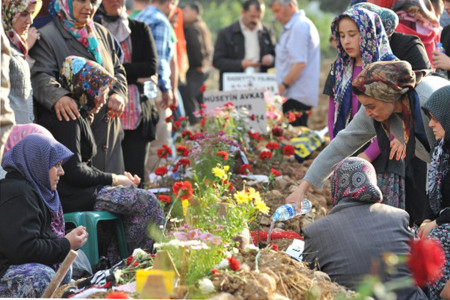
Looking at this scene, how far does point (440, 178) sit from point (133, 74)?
3.30m

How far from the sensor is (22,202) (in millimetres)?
4602

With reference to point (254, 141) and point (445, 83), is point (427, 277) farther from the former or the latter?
point (254, 141)

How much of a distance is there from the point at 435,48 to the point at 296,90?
292cm

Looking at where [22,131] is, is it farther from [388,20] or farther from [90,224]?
[388,20]

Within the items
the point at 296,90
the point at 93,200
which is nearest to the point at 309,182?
the point at 93,200

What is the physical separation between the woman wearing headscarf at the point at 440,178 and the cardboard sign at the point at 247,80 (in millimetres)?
5465

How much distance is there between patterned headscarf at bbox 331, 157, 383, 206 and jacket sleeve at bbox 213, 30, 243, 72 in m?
6.89

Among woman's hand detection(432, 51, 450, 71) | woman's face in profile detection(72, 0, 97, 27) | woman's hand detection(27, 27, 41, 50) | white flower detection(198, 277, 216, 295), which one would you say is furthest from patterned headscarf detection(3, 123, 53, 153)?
woman's hand detection(432, 51, 450, 71)

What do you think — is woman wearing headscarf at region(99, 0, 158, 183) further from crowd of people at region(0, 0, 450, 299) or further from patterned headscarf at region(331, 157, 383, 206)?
patterned headscarf at region(331, 157, 383, 206)

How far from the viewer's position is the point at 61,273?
399cm

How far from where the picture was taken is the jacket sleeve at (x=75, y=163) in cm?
562

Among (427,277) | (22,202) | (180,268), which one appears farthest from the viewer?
(22,202)

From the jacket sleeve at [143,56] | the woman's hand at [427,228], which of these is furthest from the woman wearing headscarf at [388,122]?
the jacket sleeve at [143,56]

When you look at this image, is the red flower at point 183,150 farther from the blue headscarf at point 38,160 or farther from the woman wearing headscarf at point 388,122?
the blue headscarf at point 38,160
